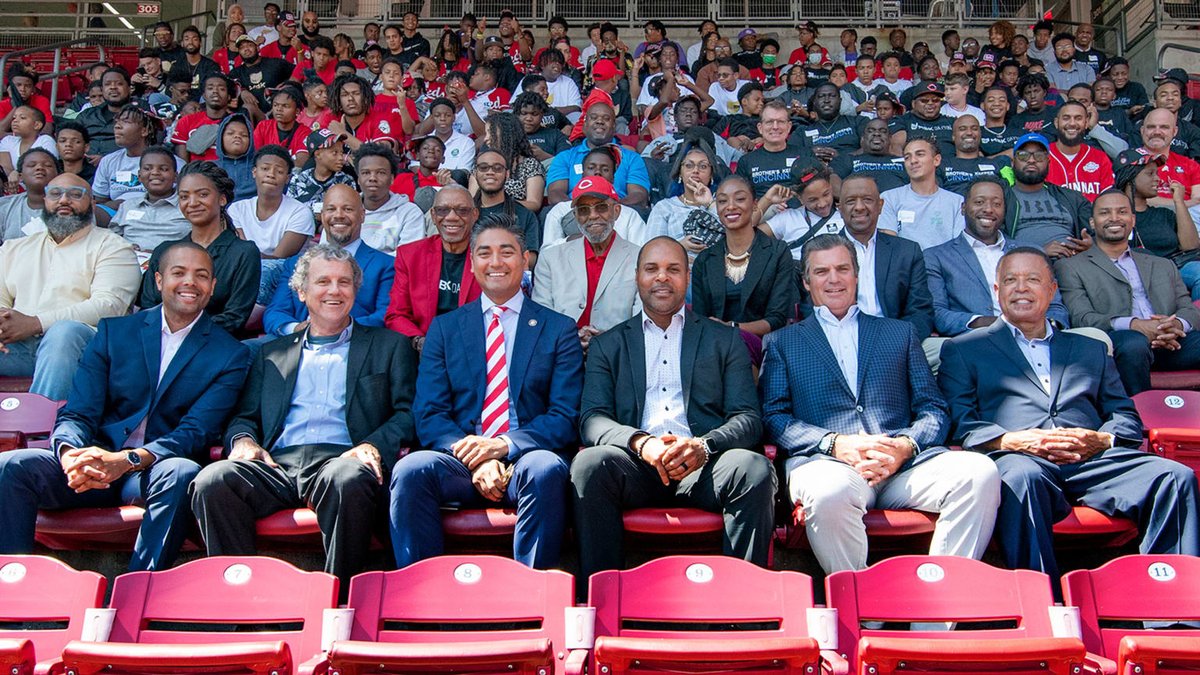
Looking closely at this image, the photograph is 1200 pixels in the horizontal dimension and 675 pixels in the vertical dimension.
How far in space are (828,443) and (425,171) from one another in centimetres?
445

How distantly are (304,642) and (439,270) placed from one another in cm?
234

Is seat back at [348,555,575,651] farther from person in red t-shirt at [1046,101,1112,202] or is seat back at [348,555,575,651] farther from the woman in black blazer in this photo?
person in red t-shirt at [1046,101,1112,202]

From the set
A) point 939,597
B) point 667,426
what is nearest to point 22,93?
point 667,426

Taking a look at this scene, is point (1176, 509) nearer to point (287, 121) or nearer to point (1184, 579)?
point (1184, 579)

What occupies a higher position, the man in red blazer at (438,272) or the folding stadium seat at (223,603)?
the man in red blazer at (438,272)

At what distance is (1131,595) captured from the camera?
2572 mm

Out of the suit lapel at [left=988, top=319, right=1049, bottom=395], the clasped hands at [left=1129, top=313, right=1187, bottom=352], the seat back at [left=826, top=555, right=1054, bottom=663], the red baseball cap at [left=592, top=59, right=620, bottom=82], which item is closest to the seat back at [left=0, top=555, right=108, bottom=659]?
the seat back at [left=826, top=555, right=1054, bottom=663]

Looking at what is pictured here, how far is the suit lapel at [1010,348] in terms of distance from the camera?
11.9 ft

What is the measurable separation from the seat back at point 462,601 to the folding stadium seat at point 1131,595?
1316mm

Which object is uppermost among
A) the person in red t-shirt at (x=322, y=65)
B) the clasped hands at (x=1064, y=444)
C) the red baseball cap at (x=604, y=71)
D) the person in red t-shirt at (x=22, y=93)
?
the person in red t-shirt at (x=322, y=65)

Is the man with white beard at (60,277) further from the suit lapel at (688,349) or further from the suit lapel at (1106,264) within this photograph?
the suit lapel at (1106,264)

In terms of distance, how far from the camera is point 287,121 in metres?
7.60

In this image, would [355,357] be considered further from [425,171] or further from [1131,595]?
[425,171]

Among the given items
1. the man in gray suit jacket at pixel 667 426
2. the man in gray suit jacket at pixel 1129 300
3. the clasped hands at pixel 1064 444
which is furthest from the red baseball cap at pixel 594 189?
the man in gray suit jacket at pixel 1129 300
